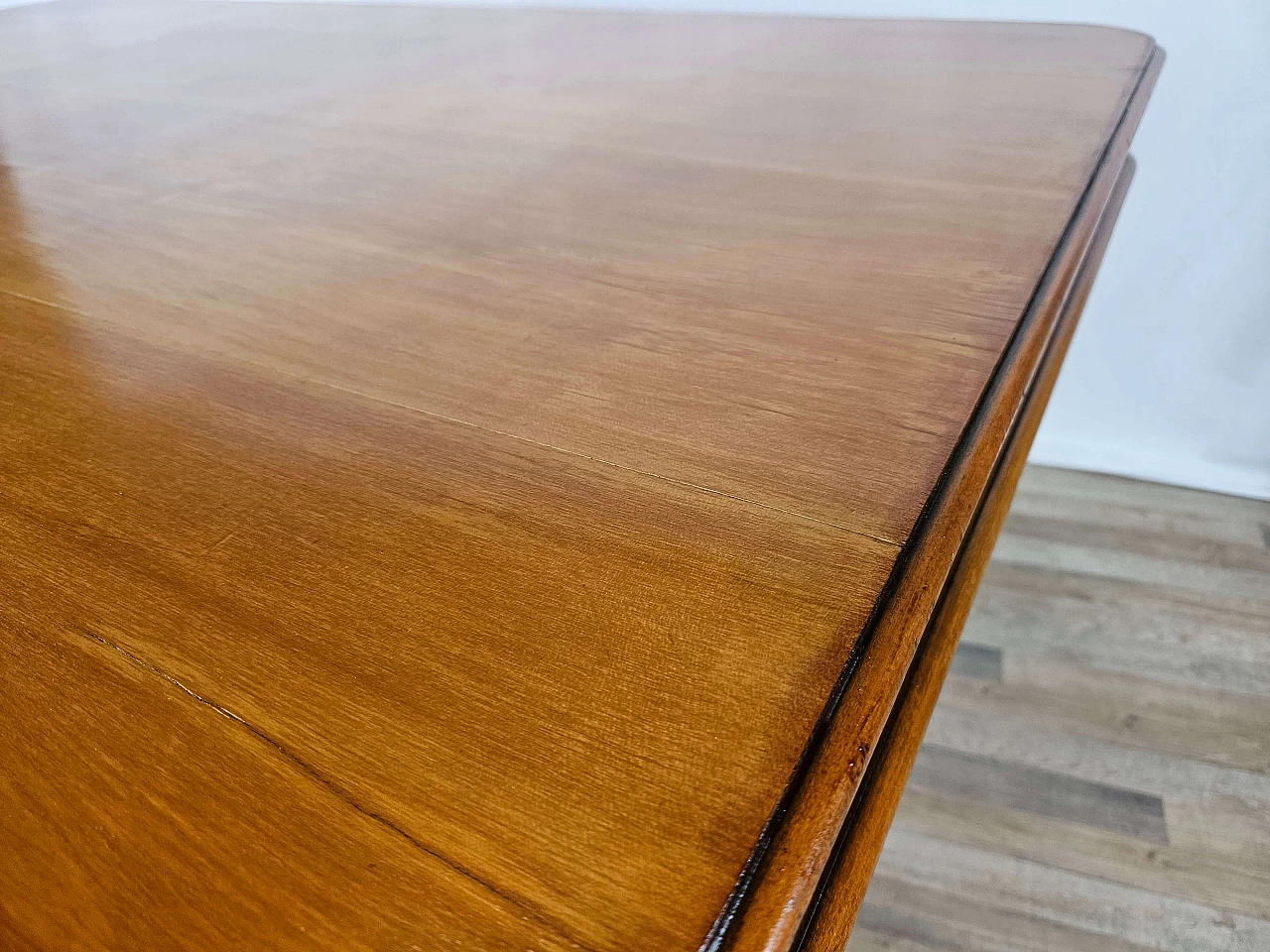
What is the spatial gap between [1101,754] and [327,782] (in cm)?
93

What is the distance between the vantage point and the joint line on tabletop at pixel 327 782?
0.17m

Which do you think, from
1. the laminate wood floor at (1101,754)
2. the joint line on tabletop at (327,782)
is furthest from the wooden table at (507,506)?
the laminate wood floor at (1101,754)

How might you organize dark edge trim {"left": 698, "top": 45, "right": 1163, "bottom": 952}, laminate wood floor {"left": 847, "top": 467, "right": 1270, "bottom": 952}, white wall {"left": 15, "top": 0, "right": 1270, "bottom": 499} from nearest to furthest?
dark edge trim {"left": 698, "top": 45, "right": 1163, "bottom": 952} < laminate wood floor {"left": 847, "top": 467, "right": 1270, "bottom": 952} < white wall {"left": 15, "top": 0, "right": 1270, "bottom": 499}

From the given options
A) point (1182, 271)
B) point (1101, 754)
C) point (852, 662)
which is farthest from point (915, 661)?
point (1182, 271)

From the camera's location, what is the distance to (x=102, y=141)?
0.62 m

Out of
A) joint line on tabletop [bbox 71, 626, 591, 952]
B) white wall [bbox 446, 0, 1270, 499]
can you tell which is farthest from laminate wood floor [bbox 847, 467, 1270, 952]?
joint line on tabletop [bbox 71, 626, 591, 952]

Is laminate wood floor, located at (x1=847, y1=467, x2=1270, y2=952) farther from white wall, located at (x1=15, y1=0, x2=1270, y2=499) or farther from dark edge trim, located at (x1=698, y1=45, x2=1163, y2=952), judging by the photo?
dark edge trim, located at (x1=698, y1=45, x2=1163, y2=952)

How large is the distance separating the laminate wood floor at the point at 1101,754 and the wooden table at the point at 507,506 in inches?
23.2

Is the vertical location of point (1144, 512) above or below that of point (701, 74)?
below

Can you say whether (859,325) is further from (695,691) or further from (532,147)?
(532,147)

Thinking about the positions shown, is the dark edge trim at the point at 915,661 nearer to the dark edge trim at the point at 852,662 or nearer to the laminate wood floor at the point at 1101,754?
the dark edge trim at the point at 852,662

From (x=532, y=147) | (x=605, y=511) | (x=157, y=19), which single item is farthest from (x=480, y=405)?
(x=157, y=19)

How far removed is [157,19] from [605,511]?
103 centimetres

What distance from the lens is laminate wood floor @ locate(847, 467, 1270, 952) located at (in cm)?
81
